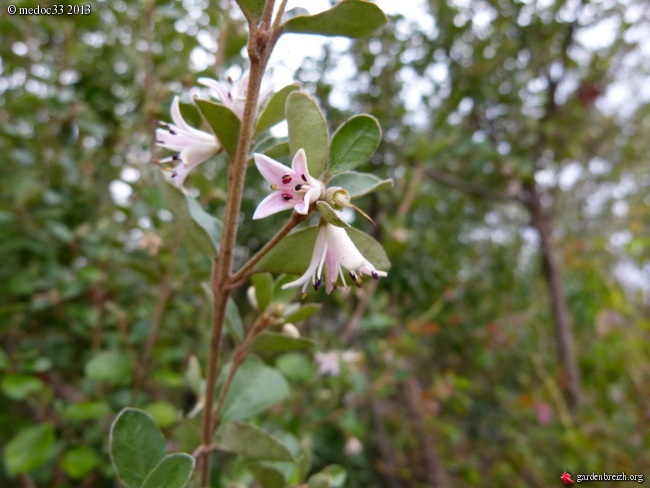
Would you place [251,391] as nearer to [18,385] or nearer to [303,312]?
[303,312]

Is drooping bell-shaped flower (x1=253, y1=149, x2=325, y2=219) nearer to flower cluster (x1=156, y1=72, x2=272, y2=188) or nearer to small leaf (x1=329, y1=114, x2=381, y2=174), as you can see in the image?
small leaf (x1=329, y1=114, x2=381, y2=174)

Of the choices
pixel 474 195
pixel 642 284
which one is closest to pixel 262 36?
pixel 474 195

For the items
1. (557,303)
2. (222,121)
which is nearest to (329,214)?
(222,121)

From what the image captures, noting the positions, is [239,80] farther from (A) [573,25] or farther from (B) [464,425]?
(B) [464,425]

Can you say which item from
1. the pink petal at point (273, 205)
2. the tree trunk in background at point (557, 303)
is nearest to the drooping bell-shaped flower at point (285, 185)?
the pink petal at point (273, 205)

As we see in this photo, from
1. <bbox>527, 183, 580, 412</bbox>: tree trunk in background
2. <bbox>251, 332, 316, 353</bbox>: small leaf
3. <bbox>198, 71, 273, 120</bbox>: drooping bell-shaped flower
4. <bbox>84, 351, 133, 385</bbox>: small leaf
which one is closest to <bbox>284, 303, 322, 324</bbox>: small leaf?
<bbox>251, 332, 316, 353</bbox>: small leaf
